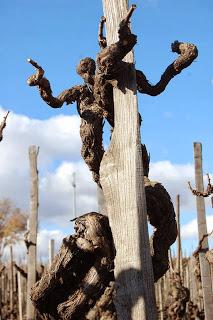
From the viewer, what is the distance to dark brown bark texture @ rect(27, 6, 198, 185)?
4.20 m

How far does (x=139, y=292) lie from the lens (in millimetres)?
4027

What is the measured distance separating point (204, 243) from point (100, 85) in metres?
4.57

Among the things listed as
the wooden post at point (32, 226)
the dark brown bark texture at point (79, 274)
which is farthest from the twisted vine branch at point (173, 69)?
the wooden post at point (32, 226)

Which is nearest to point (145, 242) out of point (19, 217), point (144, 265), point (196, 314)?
point (144, 265)

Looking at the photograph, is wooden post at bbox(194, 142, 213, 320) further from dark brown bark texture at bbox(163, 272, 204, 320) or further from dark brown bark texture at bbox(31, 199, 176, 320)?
dark brown bark texture at bbox(31, 199, 176, 320)

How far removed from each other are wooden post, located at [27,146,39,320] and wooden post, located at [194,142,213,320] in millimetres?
2441

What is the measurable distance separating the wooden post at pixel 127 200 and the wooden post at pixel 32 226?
446 cm

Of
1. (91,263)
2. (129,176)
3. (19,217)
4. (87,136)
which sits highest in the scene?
(19,217)

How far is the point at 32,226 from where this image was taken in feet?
28.6

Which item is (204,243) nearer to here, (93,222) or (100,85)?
(93,222)

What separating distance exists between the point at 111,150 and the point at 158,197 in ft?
2.30

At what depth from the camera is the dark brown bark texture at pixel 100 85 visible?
420 cm

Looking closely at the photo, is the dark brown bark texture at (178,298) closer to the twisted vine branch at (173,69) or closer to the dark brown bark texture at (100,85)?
the dark brown bark texture at (100,85)

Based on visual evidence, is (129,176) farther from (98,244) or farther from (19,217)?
(19,217)
